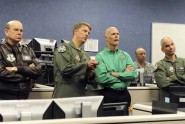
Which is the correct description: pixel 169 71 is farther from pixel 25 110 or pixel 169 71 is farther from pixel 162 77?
pixel 25 110

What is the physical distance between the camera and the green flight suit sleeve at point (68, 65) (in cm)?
304

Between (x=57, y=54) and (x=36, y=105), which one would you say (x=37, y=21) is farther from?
(x=36, y=105)

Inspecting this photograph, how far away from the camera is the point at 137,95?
13.9ft

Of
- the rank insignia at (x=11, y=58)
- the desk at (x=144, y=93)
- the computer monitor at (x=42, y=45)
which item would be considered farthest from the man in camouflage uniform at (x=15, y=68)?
the desk at (x=144, y=93)

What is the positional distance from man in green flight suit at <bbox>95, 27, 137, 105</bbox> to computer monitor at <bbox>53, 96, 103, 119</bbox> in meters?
1.51

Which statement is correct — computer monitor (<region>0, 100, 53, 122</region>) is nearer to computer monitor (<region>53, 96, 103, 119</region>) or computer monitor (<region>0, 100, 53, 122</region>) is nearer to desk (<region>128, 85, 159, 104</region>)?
computer monitor (<region>53, 96, 103, 119</region>)

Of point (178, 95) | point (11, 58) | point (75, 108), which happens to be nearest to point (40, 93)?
point (11, 58)

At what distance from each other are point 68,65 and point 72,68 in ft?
0.16

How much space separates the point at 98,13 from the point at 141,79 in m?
2.43

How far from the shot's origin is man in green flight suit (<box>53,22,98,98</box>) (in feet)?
10.1

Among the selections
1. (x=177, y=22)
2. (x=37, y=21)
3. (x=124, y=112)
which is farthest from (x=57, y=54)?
(x=177, y=22)

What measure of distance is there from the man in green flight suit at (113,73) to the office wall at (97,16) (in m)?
2.70

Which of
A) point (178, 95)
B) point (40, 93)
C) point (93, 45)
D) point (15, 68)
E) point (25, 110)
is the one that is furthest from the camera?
point (93, 45)

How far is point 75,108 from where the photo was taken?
180 cm
